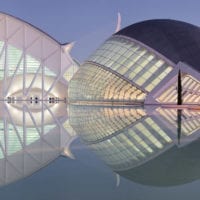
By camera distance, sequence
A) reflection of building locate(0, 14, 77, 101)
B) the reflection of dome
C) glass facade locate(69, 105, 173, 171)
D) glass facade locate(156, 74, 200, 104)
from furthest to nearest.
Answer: reflection of building locate(0, 14, 77, 101) → glass facade locate(156, 74, 200, 104) → glass facade locate(69, 105, 173, 171) → the reflection of dome

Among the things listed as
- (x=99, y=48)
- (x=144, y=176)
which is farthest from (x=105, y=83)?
(x=144, y=176)

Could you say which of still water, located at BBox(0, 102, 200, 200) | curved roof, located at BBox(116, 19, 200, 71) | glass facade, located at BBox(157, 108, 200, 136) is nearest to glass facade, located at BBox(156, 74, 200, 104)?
curved roof, located at BBox(116, 19, 200, 71)

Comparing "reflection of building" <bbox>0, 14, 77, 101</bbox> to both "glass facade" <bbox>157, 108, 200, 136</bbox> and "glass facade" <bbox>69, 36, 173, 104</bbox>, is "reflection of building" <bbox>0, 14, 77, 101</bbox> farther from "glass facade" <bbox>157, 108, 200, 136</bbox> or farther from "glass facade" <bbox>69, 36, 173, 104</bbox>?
"glass facade" <bbox>157, 108, 200, 136</bbox>

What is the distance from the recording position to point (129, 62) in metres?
33.0

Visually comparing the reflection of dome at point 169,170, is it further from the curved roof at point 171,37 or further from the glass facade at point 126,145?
the curved roof at point 171,37

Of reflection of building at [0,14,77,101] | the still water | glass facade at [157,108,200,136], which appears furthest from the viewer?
reflection of building at [0,14,77,101]

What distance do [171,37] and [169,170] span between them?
30819mm

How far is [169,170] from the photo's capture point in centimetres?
555

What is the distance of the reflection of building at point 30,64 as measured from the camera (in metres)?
59.8

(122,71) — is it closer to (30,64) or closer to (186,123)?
(186,123)

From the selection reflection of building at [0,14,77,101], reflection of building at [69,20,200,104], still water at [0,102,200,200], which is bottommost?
reflection of building at [0,14,77,101]

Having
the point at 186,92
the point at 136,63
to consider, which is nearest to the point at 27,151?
the point at 136,63

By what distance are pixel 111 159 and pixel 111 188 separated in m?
2.29

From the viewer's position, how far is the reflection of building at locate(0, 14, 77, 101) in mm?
59844
